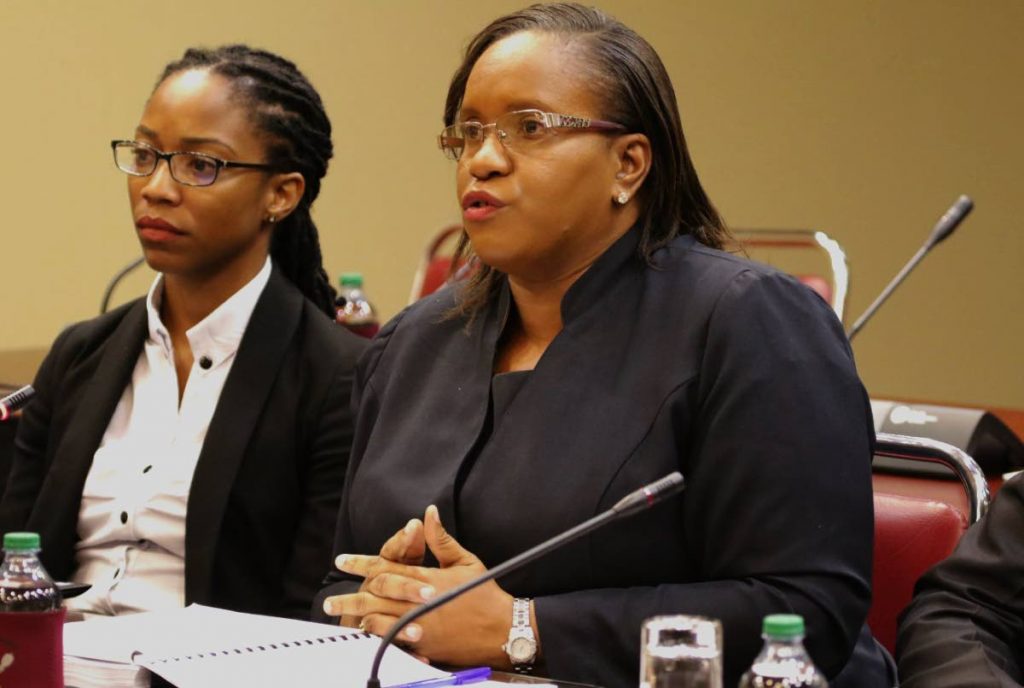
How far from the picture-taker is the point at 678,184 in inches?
78.8

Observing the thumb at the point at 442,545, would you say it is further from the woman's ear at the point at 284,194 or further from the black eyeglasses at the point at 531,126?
the woman's ear at the point at 284,194

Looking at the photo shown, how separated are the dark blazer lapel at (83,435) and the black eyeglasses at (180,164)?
0.80ft

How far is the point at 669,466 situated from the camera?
1.78 meters

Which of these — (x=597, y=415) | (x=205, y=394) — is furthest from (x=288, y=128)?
(x=597, y=415)

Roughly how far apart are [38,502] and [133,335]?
31cm

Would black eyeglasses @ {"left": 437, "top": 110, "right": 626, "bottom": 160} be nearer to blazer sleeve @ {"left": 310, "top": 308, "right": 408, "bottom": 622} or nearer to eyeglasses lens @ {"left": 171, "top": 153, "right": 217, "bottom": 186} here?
blazer sleeve @ {"left": 310, "top": 308, "right": 408, "bottom": 622}

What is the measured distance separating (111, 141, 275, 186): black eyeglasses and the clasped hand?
943mm

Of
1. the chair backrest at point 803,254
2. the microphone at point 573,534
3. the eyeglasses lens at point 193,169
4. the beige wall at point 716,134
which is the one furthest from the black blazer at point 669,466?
the beige wall at point 716,134

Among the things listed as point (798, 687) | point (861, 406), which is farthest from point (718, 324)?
point (798, 687)

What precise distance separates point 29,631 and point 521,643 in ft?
1.73

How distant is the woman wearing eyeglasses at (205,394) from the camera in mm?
2428

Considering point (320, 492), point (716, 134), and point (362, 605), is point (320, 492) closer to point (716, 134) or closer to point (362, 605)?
point (362, 605)

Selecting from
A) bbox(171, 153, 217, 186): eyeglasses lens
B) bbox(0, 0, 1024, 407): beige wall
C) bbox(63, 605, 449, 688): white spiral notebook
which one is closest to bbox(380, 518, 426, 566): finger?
bbox(63, 605, 449, 688): white spiral notebook

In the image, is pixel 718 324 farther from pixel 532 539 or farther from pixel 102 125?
pixel 102 125
